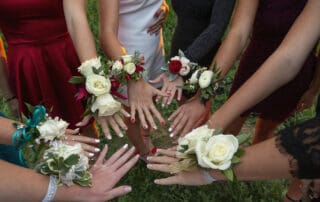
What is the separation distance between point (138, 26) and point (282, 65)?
3.09ft

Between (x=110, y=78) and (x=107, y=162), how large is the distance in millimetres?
541

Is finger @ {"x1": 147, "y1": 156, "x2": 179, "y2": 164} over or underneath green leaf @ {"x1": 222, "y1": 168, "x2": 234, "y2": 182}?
underneath

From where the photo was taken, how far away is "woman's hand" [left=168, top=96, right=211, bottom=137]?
2.20 meters

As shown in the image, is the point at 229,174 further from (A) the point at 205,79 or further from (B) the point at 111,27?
(B) the point at 111,27

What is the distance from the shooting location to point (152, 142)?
340 centimetres

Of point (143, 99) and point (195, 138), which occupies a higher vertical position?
point (195, 138)

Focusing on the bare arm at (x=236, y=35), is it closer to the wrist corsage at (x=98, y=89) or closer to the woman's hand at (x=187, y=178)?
the wrist corsage at (x=98, y=89)

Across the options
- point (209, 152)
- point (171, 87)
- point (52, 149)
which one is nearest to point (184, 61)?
point (171, 87)

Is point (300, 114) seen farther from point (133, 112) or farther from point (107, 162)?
point (107, 162)

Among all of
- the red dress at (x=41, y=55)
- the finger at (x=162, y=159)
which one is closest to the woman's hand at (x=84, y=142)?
the finger at (x=162, y=159)

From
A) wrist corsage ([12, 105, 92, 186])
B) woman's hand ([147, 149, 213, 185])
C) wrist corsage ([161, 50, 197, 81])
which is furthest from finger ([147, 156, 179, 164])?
wrist corsage ([161, 50, 197, 81])

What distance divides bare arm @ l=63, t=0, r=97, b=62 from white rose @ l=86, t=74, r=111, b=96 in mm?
199

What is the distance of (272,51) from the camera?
Answer: 235 cm

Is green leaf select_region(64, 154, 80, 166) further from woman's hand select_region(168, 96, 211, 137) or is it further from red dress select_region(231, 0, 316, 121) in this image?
red dress select_region(231, 0, 316, 121)
